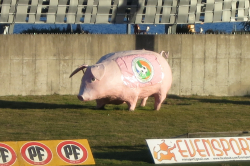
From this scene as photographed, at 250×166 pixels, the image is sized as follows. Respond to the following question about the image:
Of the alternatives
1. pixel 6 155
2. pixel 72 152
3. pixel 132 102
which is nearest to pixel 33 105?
pixel 132 102

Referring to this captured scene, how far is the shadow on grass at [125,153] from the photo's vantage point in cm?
1278

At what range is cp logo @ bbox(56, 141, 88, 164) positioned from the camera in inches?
450

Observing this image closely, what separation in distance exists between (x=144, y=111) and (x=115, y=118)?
1.67 meters

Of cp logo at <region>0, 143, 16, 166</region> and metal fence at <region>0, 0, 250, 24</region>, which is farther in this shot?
metal fence at <region>0, 0, 250, 24</region>

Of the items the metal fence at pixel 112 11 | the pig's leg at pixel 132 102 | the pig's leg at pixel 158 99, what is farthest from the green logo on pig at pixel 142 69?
the metal fence at pixel 112 11

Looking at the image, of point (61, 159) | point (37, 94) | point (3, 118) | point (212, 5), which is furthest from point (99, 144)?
point (212, 5)

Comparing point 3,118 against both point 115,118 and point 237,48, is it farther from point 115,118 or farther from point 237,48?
point 237,48

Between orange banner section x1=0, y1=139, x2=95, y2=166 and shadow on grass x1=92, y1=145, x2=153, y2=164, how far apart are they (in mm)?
1319

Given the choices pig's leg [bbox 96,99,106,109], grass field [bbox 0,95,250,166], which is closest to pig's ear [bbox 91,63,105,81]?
grass field [bbox 0,95,250,166]

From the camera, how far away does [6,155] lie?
36.6 feet

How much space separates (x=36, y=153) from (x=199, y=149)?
319 cm

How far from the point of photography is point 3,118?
18.2 meters

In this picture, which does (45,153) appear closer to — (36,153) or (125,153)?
(36,153)

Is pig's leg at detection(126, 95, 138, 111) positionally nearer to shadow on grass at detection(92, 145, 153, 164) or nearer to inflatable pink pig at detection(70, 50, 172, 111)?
inflatable pink pig at detection(70, 50, 172, 111)
